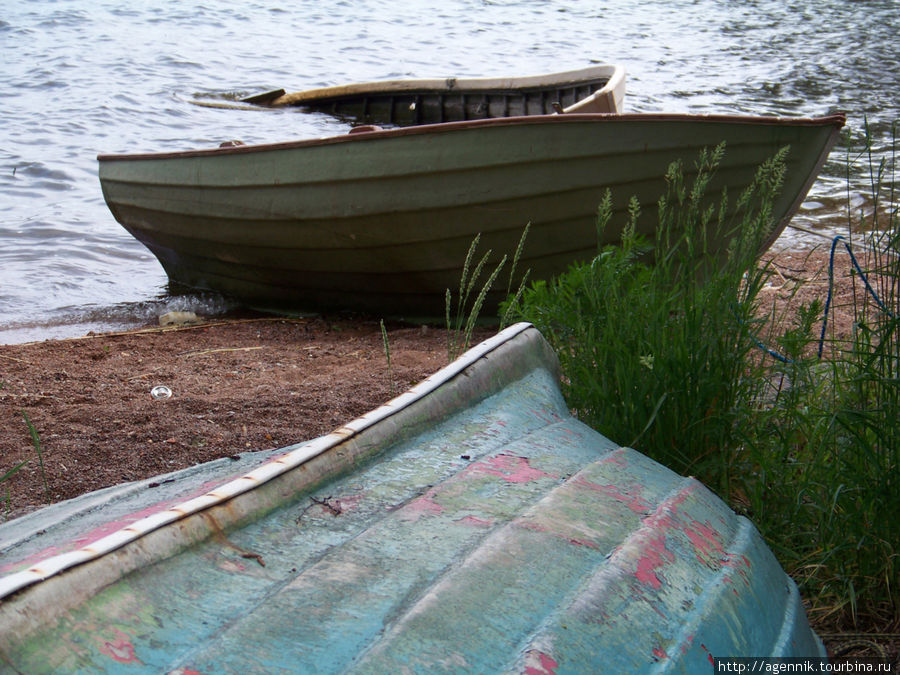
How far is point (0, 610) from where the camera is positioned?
1.02 m

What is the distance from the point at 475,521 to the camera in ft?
4.82

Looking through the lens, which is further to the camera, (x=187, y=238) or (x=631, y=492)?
(x=187, y=238)

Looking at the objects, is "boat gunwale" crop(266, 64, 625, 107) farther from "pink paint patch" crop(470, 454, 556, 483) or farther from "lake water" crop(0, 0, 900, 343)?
"pink paint patch" crop(470, 454, 556, 483)

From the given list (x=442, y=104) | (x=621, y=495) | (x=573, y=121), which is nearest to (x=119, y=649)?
(x=621, y=495)

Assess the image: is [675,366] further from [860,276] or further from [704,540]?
[704,540]

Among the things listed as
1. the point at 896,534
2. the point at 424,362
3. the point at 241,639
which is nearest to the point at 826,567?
the point at 896,534

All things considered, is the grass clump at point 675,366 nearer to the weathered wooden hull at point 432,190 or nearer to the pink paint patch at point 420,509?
the pink paint patch at point 420,509

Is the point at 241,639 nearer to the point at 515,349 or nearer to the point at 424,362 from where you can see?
the point at 515,349

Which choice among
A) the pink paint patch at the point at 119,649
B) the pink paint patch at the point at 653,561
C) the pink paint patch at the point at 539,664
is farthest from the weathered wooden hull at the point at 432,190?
the pink paint patch at the point at 119,649

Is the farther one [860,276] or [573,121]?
[573,121]

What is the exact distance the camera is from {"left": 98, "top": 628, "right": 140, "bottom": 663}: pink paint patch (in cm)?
108

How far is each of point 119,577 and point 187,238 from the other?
4.85 m

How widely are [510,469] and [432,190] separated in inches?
119

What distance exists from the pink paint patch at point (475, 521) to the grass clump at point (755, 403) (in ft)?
2.95
